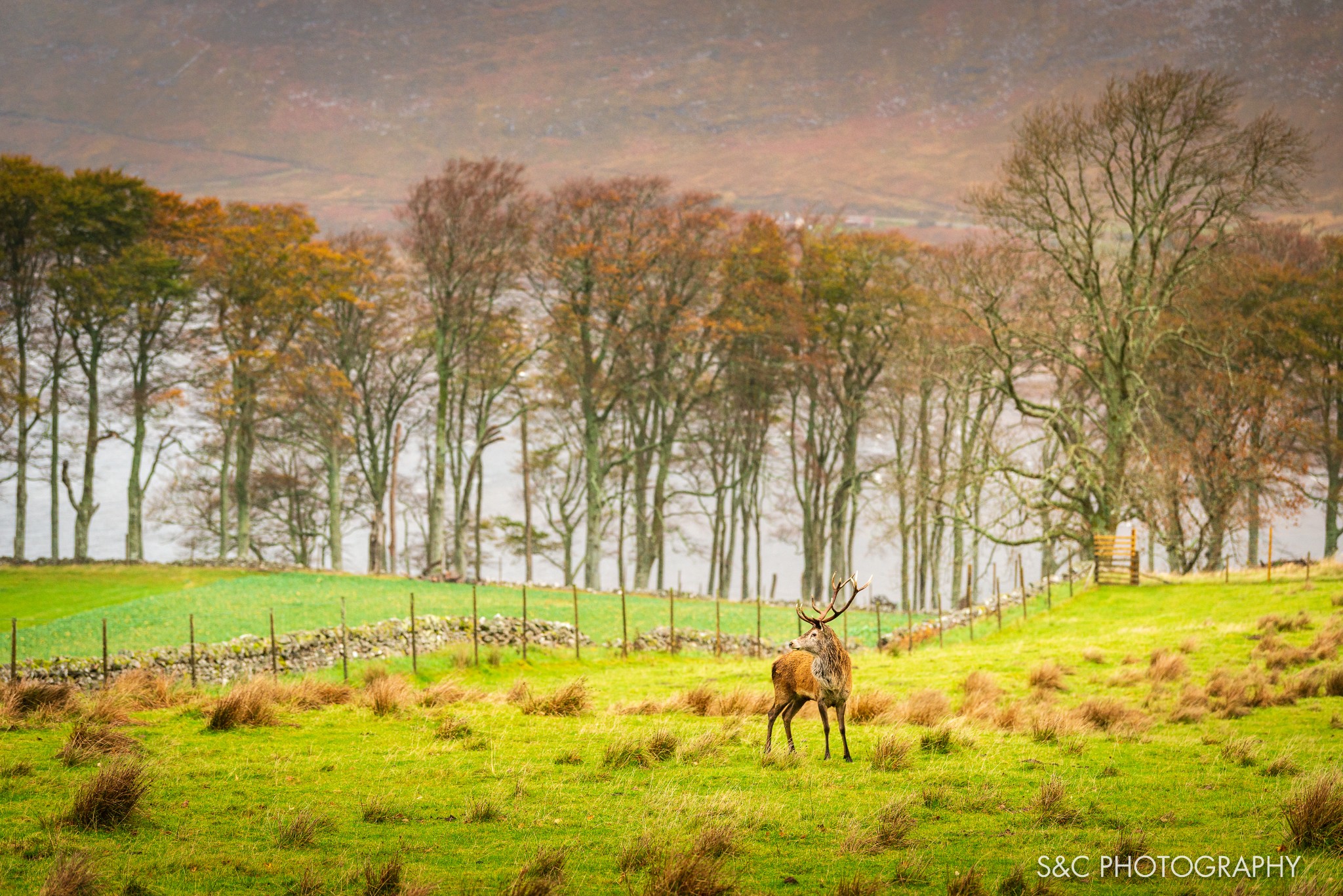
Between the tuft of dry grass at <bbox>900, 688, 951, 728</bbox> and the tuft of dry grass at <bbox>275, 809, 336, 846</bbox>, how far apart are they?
837 cm

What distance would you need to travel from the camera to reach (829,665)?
9.99 m

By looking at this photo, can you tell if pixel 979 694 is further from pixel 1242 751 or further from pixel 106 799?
pixel 106 799

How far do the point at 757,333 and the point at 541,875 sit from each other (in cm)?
3607

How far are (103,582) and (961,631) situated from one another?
96.1ft

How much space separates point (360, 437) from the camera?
149 ft

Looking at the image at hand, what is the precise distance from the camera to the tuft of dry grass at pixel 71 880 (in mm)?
5609

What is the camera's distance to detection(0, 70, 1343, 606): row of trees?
107 ft

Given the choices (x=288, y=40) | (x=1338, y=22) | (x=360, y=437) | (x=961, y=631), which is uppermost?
(x=288, y=40)

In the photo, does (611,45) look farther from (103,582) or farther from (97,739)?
(97,739)

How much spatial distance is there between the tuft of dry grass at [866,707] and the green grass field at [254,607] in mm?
12096

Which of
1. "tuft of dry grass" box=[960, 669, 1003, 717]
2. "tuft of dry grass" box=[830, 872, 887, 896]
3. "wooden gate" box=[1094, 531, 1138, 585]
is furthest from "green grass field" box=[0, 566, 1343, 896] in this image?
"wooden gate" box=[1094, 531, 1138, 585]

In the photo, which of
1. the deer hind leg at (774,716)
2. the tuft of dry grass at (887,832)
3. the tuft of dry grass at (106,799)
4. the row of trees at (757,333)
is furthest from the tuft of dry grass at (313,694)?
the row of trees at (757,333)

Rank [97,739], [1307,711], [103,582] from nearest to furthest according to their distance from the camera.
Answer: [97,739]
[1307,711]
[103,582]

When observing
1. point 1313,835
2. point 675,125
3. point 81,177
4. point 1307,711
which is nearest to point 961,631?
point 1307,711
